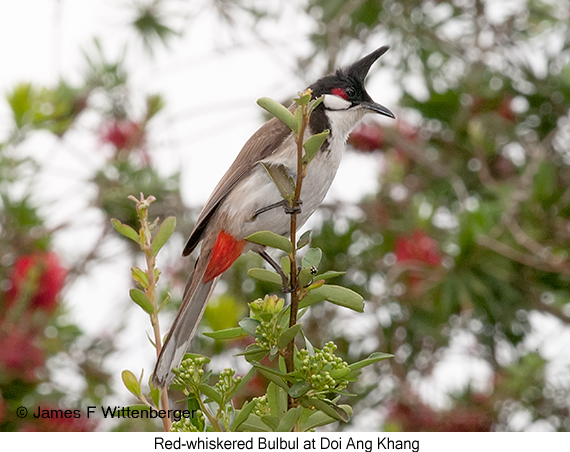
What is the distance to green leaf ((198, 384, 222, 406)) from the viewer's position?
3.61ft

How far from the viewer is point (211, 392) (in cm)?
110

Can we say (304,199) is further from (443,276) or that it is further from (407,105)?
(407,105)

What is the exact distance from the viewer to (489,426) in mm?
3221

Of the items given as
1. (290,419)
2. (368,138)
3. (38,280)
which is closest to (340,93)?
(290,419)

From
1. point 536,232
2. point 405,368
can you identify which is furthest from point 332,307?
point 536,232

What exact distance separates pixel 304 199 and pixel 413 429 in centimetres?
167

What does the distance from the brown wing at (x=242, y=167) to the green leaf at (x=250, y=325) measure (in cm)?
87

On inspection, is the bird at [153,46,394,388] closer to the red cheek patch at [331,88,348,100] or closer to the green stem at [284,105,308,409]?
the red cheek patch at [331,88,348,100]

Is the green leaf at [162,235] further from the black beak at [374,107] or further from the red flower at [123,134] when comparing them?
the red flower at [123,134]

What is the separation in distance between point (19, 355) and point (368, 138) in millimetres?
1997

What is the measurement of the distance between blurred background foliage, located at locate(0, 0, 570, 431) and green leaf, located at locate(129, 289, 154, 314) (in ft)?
4.19

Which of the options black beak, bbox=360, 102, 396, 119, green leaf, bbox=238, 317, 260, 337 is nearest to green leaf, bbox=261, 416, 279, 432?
green leaf, bbox=238, 317, 260, 337

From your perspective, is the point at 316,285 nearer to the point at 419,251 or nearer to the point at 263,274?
the point at 263,274

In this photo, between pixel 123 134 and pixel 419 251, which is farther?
pixel 123 134
